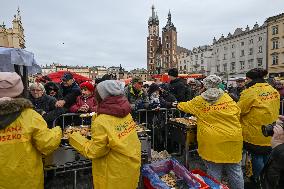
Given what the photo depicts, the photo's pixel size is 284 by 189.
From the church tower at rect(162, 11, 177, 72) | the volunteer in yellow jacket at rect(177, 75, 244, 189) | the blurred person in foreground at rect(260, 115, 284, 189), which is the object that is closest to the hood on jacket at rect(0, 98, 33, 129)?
the blurred person in foreground at rect(260, 115, 284, 189)

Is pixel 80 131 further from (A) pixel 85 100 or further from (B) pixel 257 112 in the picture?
(B) pixel 257 112

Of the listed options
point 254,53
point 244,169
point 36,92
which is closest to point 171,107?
point 244,169

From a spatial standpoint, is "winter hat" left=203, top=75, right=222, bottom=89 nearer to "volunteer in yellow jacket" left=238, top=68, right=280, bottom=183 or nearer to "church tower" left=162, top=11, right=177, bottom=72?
"volunteer in yellow jacket" left=238, top=68, right=280, bottom=183

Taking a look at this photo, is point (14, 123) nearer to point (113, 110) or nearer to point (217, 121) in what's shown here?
point (113, 110)

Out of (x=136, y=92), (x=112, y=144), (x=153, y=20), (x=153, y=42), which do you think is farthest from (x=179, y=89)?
(x=153, y=20)

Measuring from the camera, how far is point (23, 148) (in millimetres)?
3121

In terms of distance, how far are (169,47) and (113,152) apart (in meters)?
109

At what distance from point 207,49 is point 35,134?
85.7 meters

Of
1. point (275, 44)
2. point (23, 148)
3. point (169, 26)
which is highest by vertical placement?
point (169, 26)

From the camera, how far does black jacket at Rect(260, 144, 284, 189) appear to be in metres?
2.23

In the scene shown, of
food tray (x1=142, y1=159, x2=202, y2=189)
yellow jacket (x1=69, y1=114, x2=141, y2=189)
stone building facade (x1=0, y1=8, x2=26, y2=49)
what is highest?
stone building facade (x1=0, y1=8, x2=26, y2=49)

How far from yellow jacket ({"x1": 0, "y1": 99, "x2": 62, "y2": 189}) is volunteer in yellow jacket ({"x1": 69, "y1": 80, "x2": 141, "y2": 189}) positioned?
57 centimetres

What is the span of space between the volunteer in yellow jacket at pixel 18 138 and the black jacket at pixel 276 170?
2481 millimetres

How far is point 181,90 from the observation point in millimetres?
7566
